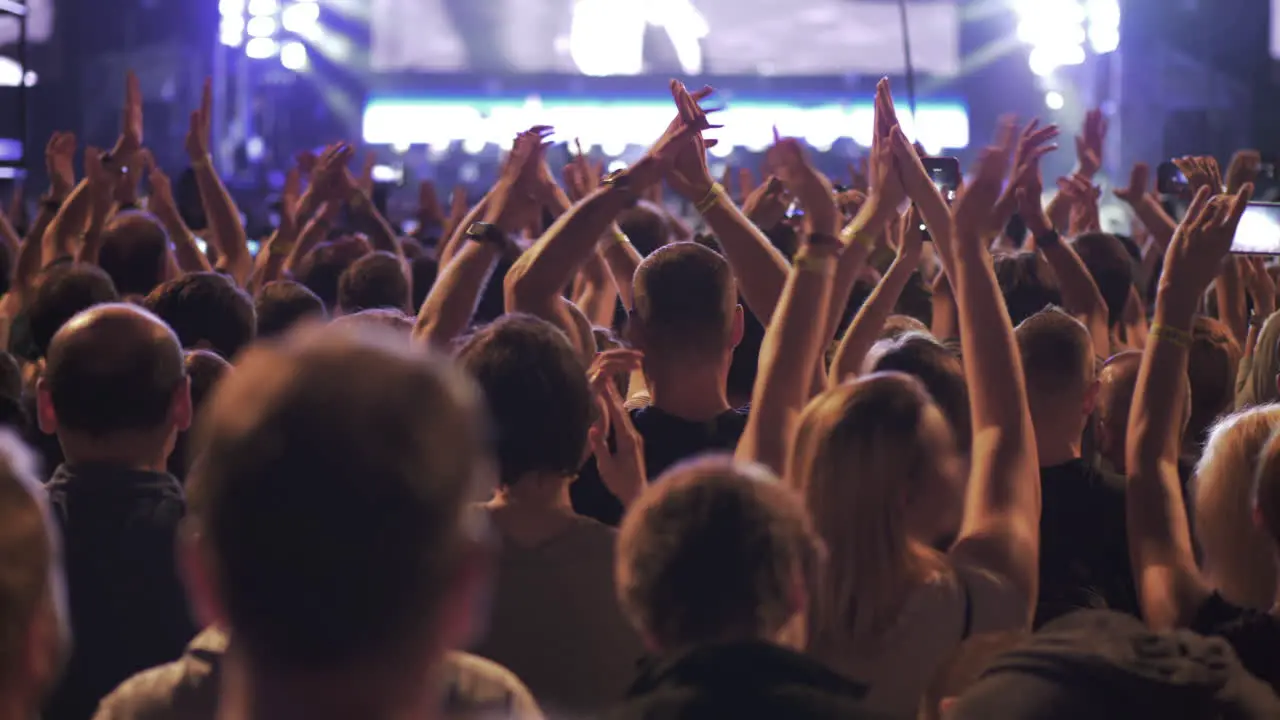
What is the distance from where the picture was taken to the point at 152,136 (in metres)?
16.5

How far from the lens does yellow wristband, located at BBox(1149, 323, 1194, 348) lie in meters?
2.58

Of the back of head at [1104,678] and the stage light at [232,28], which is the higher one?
the stage light at [232,28]

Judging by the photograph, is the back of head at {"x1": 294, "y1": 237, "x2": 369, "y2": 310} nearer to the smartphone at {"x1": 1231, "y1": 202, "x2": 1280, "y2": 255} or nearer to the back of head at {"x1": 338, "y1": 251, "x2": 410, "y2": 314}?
the back of head at {"x1": 338, "y1": 251, "x2": 410, "y2": 314}

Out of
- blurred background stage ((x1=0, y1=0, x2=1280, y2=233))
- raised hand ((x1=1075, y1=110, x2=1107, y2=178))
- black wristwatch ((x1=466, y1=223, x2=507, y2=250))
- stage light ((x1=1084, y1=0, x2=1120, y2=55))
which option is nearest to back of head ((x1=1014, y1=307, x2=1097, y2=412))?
black wristwatch ((x1=466, y1=223, x2=507, y2=250))

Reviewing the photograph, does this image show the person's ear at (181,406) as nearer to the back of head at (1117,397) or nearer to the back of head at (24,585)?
the back of head at (24,585)

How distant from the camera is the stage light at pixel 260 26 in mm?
17969

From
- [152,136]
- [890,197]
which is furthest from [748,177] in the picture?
[152,136]

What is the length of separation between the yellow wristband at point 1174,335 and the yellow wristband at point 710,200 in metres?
1.15

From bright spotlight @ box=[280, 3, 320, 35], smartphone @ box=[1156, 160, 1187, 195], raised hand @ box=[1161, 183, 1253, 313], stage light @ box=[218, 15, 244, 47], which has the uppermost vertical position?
bright spotlight @ box=[280, 3, 320, 35]

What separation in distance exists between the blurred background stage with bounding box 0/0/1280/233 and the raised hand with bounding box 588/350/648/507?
596 inches

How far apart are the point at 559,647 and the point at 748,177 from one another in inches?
220

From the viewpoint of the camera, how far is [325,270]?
18.7ft

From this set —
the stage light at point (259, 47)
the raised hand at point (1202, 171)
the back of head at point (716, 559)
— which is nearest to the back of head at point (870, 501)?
the back of head at point (716, 559)

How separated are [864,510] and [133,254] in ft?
12.5
